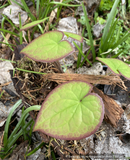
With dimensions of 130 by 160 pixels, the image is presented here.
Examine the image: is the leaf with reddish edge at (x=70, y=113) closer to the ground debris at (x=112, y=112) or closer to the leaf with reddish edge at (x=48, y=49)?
the leaf with reddish edge at (x=48, y=49)

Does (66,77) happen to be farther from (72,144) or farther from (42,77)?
(72,144)

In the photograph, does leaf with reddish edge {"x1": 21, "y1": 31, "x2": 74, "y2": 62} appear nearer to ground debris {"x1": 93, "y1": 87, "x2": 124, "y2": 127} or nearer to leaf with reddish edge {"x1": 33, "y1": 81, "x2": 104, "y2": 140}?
leaf with reddish edge {"x1": 33, "y1": 81, "x2": 104, "y2": 140}

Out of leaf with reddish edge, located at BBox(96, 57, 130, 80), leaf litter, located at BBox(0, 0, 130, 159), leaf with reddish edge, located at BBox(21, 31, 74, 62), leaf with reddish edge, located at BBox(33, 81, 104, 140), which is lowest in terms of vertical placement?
leaf litter, located at BBox(0, 0, 130, 159)

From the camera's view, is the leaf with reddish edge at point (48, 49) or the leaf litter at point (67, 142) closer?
the leaf with reddish edge at point (48, 49)

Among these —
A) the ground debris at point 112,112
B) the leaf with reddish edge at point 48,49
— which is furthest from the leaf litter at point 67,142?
the leaf with reddish edge at point 48,49

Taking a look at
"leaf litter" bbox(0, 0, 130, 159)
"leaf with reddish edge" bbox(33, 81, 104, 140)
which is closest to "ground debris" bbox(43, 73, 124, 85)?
"leaf litter" bbox(0, 0, 130, 159)

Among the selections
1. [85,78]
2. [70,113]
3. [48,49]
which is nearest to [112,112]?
[85,78]
